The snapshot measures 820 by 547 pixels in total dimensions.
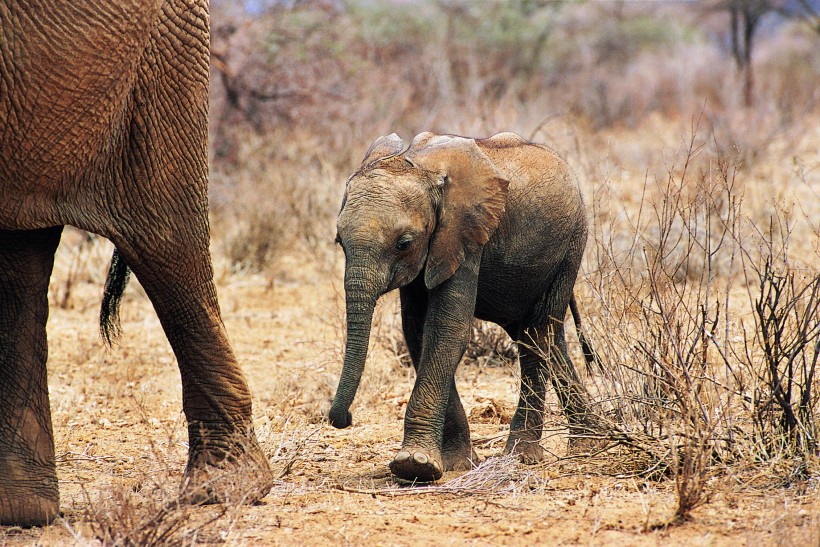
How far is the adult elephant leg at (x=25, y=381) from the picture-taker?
4.15 meters

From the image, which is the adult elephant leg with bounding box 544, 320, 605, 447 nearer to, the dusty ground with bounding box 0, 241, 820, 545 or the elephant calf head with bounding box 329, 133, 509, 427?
the dusty ground with bounding box 0, 241, 820, 545

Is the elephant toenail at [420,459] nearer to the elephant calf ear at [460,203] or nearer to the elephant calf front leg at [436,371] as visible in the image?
the elephant calf front leg at [436,371]

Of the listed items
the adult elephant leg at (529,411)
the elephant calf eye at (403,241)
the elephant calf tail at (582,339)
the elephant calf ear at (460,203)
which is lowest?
the adult elephant leg at (529,411)

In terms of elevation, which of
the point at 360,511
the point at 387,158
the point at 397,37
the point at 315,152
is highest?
the point at 397,37

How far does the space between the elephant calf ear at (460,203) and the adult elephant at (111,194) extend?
2.81 feet

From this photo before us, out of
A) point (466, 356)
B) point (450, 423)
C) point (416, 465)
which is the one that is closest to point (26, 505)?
point (416, 465)

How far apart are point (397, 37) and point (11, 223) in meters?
16.1

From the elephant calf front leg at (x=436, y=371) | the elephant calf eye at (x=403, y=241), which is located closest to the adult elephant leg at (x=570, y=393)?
the elephant calf front leg at (x=436, y=371)

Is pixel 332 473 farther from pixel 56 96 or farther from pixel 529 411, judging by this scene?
pixel 56 96

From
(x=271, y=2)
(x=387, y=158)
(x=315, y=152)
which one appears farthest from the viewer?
(x=271, y=2)

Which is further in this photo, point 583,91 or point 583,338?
point 583,91

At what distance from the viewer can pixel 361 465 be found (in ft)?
16.4

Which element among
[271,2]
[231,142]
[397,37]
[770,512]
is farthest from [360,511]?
[397,37]

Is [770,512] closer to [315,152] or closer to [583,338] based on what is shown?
[583,338]
